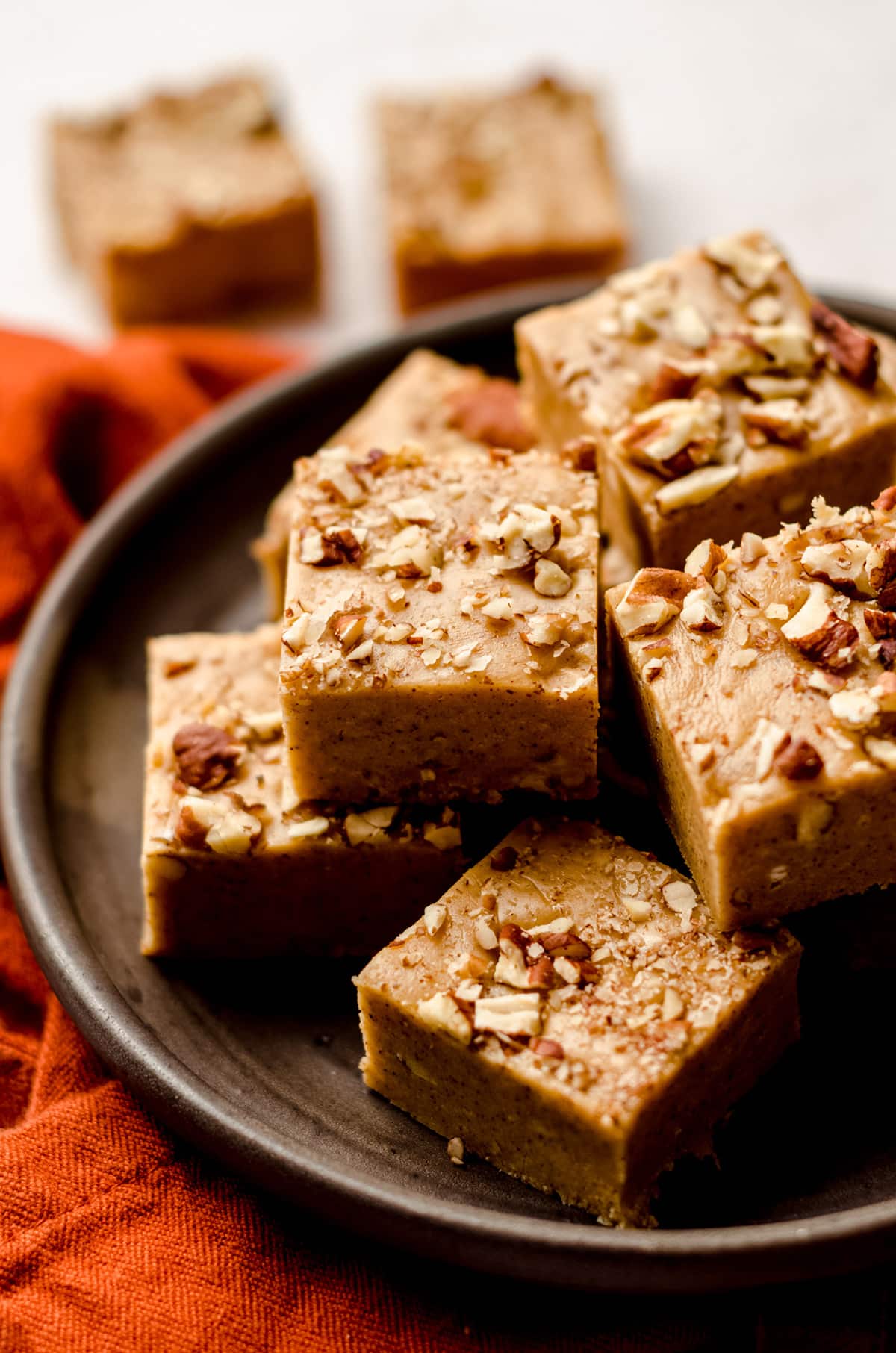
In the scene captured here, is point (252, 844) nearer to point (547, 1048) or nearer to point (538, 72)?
point (547, 1048)

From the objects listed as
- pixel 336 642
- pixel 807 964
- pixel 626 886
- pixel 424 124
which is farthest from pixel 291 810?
pixel 424 124

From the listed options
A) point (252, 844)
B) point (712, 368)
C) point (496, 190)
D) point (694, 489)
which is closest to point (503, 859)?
point (252, 844)

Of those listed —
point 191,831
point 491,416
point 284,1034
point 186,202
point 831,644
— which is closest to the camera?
point 831,644

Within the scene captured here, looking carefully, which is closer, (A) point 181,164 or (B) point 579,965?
(B) point 579,965

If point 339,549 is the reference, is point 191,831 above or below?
below

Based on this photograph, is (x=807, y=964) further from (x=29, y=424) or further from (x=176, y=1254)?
(x=29, y=424)

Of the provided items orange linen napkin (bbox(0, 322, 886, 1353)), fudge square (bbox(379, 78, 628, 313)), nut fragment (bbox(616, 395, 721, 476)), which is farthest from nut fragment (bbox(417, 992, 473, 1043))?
fudge square (bbox(379, 78, 628, 313))

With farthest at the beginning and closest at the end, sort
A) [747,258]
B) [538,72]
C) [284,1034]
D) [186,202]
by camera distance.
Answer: [538,72] < [186,202] < [747,258] < [284,1034]

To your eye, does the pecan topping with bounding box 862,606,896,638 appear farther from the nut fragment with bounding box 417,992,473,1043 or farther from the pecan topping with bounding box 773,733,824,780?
the nut fragment with bounding box 417,992,473,1043
